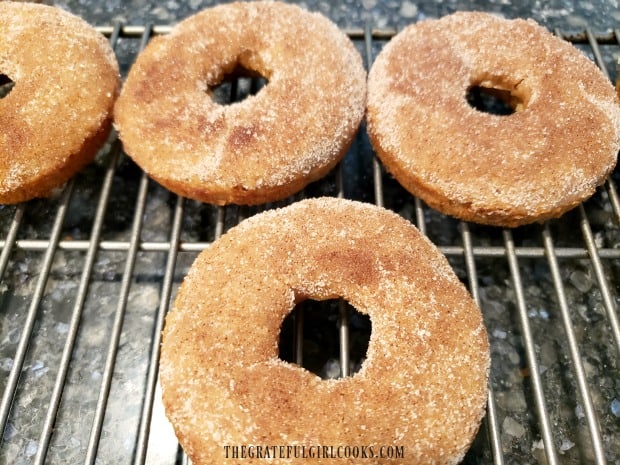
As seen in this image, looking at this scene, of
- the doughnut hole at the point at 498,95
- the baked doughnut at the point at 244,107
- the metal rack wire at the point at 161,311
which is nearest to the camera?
the metal rack wire at the point at 161,311

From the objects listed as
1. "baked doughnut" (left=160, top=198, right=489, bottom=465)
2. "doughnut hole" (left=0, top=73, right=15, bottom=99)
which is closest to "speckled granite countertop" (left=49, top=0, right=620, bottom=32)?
"doughnut hole" (left=0, top=73, right=15, bottom=99)

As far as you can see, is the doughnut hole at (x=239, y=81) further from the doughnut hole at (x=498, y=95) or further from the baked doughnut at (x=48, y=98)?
the doughnut hole at (x=498, y=95)

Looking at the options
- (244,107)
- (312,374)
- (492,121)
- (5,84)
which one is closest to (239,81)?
(244,107)

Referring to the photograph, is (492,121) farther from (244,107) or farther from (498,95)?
(244,107)

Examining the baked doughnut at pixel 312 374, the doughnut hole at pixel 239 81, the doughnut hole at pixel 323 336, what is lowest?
the doughnut hole at pixel 323 336

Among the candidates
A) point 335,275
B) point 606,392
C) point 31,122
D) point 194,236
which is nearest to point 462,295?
point 335,275

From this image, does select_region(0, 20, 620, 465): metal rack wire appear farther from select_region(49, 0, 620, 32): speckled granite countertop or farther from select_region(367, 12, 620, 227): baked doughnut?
select_region(49, 0, 620, 32): speckled granite countertop

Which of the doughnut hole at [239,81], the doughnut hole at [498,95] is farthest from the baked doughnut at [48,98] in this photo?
the doughnut hole at [498,95]
